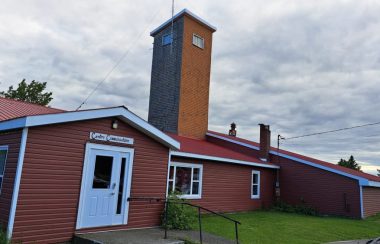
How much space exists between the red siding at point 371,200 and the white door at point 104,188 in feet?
45.5

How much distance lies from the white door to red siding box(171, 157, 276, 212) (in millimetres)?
4339

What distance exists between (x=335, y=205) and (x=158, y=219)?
1167 centimetres

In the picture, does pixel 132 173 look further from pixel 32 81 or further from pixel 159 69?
pixel 32 81

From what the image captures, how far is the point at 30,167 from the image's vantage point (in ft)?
26.2

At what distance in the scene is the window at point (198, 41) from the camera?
22.6m

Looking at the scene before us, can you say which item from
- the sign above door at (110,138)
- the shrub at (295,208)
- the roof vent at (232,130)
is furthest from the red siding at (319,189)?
the sign above door at (110,138)

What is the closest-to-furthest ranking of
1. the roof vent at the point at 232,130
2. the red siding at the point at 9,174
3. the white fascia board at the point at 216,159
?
the red siding at the point at 9,174
the white fascia board at the point at 216,159
the roof vent at the point at 232,130

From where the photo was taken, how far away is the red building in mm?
7988

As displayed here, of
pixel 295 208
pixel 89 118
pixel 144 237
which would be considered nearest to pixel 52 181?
pixel 89 118

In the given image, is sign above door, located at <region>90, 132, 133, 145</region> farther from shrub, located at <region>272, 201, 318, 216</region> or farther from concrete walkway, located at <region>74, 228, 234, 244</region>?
shrub, located at <region>272, 201, 318, 216</region>

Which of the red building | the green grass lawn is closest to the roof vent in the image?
the red building

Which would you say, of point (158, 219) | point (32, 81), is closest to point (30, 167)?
point (158, 219)

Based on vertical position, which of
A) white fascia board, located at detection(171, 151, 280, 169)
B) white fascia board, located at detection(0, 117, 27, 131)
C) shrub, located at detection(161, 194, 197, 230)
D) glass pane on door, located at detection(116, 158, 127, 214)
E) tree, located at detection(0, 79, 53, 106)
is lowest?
shrub, located at detection(161, 194, 197, 230)

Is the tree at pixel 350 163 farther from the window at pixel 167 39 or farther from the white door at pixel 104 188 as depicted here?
the white door at pixel 104 188
